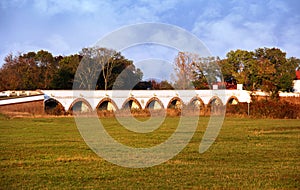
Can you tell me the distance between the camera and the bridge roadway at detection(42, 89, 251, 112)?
4262 cm

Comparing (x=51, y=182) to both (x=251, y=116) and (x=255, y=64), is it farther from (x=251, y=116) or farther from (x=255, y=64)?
(x=255, y=64)

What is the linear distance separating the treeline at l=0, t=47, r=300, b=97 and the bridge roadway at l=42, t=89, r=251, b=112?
1091 mm

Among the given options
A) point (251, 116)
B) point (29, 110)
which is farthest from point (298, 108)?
point (29, 110)

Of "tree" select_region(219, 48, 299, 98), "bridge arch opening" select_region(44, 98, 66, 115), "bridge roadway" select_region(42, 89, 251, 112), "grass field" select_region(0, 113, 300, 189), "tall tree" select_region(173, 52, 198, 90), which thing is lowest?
"grass field" select_region(0, 113, 300, 189)

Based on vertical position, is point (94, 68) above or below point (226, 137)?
above

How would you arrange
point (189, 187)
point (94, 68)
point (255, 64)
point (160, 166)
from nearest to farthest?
point (189, 187) → point (160, 166) → point (94, 68) → point (255, 64)

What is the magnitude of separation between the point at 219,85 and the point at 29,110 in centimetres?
2823

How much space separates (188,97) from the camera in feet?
162

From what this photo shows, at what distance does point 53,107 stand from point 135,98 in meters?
9.38

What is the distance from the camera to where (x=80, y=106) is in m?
45.2

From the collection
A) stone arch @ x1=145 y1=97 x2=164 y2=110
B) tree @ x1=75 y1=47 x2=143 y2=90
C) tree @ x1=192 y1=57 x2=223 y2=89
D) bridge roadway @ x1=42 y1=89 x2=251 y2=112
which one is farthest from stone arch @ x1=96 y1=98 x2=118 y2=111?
tree @ x1=192 y1=57 x2=223 y2=89

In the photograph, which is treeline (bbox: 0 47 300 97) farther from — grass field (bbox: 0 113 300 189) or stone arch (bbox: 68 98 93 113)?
grass field (bbox: 0 113 300 189)

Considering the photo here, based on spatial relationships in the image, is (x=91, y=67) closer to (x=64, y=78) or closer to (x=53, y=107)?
(x=53, y=107)

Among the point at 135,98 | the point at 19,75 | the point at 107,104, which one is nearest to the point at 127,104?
the point at 135,98
